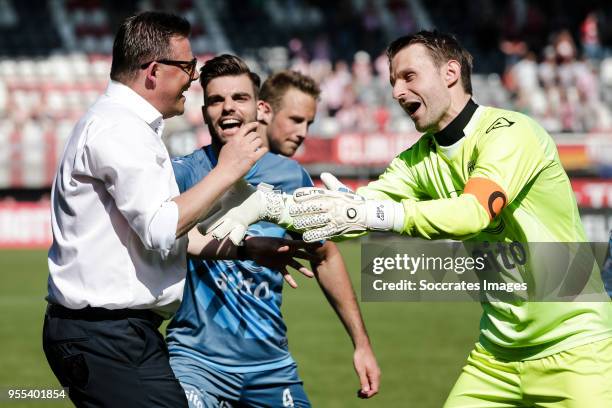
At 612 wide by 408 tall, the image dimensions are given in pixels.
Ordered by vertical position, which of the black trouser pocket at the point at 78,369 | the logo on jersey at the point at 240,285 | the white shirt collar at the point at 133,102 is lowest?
the black trouser pocket at the point at 78,369

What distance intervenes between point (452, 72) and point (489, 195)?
2.64 ft

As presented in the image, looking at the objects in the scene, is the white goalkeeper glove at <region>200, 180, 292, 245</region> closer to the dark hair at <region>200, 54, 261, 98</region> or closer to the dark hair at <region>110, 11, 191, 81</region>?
the dark hair at <region>110, 11, 191, 81</region>

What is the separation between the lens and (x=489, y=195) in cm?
439

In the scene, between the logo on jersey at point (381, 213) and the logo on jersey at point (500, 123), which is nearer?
the logo on jersey at point (381, 213)

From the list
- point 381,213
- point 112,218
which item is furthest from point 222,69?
point 112,218

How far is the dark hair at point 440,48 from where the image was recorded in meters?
4.89

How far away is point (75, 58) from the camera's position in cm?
2733

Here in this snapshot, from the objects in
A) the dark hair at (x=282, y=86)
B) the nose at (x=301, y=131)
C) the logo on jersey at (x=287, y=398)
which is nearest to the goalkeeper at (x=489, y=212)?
the logo on jersey at (x=287, y=398)

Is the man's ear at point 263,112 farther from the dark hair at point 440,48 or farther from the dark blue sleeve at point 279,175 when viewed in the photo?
the dark hair at point 440,48

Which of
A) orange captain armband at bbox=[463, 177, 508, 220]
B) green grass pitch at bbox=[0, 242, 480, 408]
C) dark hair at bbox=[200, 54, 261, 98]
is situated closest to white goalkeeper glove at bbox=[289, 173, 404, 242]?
orange captain armband at bbox=[463, 177, 508, 220]

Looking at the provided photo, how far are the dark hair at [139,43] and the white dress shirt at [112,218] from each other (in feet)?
0.71

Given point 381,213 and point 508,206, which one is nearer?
point 381,213

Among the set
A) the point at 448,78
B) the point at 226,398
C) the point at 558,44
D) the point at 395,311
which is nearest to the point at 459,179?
the point at 448,78

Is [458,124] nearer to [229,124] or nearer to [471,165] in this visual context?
[471,165]
